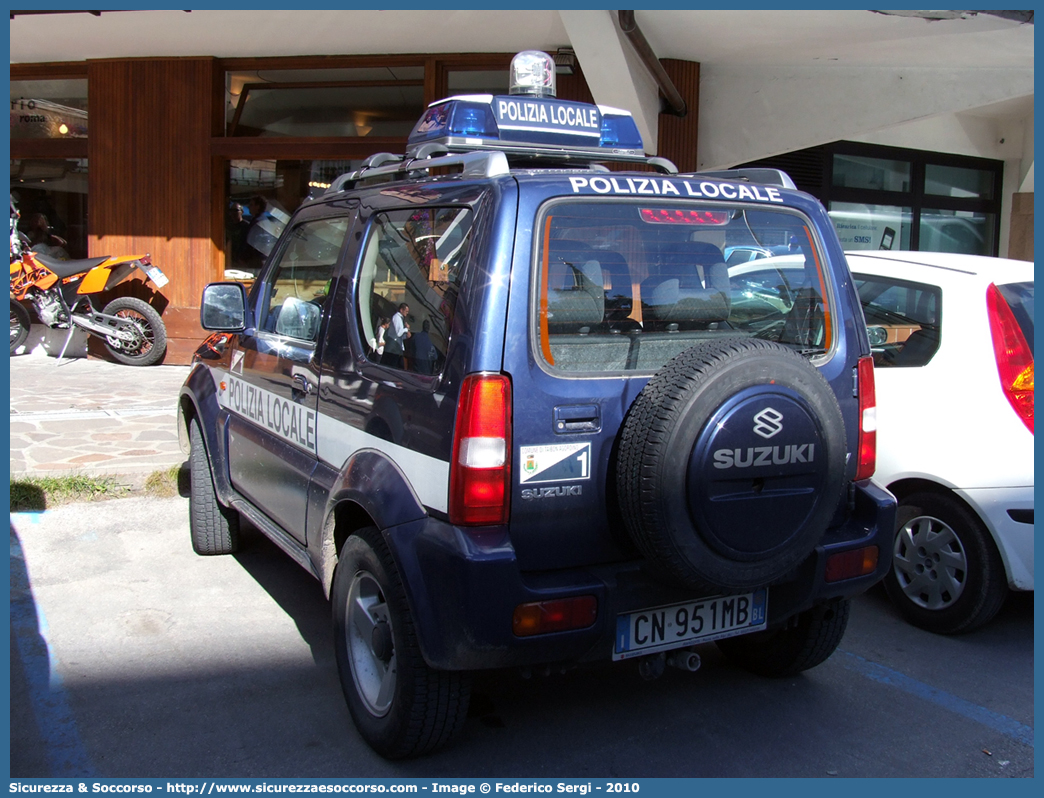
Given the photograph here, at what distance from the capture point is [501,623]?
2607 millimetres

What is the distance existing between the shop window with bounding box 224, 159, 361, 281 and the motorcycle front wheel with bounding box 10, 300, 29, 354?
234 cm

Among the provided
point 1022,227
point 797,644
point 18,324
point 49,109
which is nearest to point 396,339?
point 797,644

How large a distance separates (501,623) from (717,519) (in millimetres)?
673

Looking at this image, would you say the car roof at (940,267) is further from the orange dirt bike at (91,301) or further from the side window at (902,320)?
the orange dirt bike at (91,301)

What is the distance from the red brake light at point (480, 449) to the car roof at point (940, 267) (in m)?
2.66

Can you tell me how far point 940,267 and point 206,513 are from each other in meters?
3.79

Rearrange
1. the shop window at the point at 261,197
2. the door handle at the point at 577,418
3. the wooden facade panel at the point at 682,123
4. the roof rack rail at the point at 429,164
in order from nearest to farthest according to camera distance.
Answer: the door handle at the point at 577,418
the roof rack rail at the point at 429,164
the wooden facade panel at the point at 682,123
the shop window at the point at 261,197

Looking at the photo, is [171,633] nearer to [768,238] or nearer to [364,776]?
[364,776]

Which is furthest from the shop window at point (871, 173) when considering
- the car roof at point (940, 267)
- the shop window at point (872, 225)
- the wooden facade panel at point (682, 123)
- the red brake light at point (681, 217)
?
the red brake light at point (681, 217)

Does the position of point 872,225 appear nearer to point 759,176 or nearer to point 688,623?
point 759,176

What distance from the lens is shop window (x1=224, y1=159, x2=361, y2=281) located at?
10.4m

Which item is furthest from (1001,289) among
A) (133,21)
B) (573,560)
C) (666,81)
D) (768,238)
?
(133,21)

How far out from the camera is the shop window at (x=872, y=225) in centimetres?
1155

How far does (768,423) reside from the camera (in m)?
2.67
